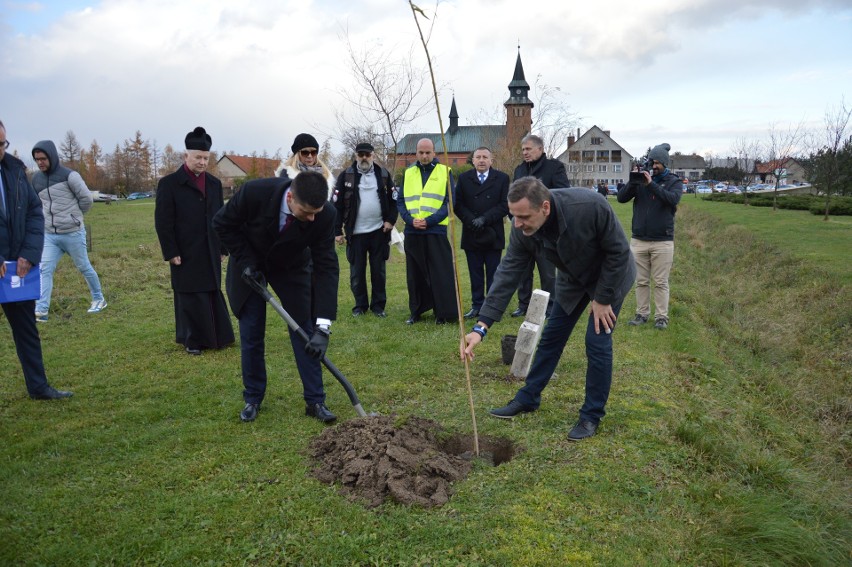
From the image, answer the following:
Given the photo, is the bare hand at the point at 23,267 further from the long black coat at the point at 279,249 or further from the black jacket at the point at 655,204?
the black jacket at the point at 655,204

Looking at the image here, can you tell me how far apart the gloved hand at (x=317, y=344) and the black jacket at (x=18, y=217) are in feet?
8.95

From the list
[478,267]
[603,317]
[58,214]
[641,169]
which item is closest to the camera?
[603,317]

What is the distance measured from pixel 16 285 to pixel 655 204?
719cm

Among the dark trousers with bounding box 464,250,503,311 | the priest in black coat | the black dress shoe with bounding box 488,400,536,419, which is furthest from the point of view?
the dark trousers with bounding box 464,250,503,311

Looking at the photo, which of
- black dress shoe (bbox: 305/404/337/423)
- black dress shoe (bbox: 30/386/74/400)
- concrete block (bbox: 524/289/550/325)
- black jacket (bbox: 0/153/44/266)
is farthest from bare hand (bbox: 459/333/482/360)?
black jacket (bbox: 0/153/44/266)

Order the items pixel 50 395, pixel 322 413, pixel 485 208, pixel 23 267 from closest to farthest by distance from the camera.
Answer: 1. pixel 322 413
2. pixel 23 267
3. pixel 50 395
4. pixel 485 208

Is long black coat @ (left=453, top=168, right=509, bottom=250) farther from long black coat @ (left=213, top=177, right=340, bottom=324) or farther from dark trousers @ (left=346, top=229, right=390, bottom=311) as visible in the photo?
long black coat @ (left=213, top=177, right=340, bottom=324)

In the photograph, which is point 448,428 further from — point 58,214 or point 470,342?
point 58,214

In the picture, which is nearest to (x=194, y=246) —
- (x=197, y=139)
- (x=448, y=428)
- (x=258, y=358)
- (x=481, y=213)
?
(x=197, y=139)

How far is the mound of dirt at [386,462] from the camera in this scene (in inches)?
155

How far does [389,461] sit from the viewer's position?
4.14 m

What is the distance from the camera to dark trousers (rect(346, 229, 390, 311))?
8.91m

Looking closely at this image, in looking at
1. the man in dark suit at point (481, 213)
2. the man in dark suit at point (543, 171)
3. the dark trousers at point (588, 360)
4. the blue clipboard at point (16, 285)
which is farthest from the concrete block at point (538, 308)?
the blue clipboard at point (16, 285)

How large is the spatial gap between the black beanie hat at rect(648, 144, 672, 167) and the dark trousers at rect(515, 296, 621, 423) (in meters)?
4.12
